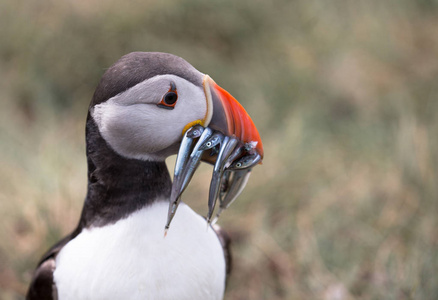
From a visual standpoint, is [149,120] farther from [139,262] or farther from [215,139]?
[139,262]

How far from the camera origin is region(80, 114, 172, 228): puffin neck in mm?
2020

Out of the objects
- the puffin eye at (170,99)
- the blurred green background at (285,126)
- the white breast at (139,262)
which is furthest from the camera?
the blurred green background at (285,126)

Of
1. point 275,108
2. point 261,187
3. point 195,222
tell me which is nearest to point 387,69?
point 275,108

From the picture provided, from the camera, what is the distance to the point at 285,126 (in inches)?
187

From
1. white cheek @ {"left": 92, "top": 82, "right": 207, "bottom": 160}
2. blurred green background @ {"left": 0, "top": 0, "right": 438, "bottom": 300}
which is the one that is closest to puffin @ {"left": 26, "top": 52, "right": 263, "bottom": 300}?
white cheek @ {"left": 92, "top": 82, "right": 207, "bottom": 160}

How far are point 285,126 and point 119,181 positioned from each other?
2878 mm

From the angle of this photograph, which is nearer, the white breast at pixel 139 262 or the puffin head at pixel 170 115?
the puffin head at pixel 170 115

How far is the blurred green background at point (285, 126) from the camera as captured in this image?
138 inches

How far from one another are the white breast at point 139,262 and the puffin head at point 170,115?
176 millimetres

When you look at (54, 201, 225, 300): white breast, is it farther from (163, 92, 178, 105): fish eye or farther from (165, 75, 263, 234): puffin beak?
(163, 92, 178, 105): fish eye

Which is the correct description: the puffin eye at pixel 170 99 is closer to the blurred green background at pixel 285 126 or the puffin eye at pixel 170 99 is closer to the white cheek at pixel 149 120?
the white cheek at pixel 149 120

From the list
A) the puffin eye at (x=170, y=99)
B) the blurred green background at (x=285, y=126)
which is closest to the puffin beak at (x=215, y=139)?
the puffin eye at (x=170, y=99)

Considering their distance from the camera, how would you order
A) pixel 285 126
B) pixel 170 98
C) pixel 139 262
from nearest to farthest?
pixel 170 98 < pixel 139 262 < pixel 285 126

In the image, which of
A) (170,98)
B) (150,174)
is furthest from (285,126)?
(170,98)
